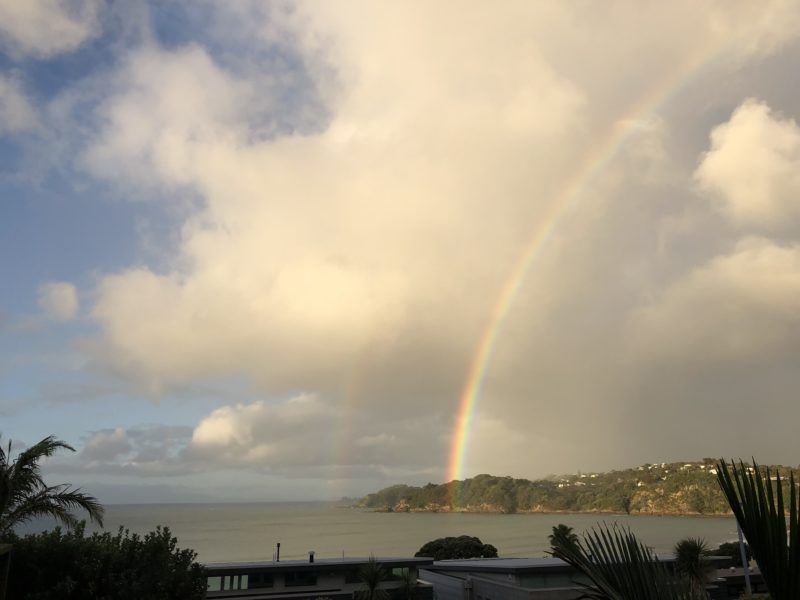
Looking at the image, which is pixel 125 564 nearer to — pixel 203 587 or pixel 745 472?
pixel 203 587

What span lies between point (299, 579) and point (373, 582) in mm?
5739

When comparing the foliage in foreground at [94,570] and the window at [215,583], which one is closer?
the foliage in foreground at [94,570]

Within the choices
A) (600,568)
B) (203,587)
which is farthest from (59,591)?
(600,568)

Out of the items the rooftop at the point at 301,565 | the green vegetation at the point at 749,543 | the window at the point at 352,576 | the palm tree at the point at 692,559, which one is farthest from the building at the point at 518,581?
the green vegetation at the point at 749,543

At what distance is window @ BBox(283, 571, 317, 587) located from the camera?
4169 centimetres

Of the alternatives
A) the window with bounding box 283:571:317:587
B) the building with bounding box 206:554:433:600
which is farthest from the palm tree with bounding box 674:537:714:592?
the window with bounding box 283:571:317:587

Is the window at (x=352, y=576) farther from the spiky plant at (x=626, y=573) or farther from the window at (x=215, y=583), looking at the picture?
the spiky plant at (x=626, y=573)

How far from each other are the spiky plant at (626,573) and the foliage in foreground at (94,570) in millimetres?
23694

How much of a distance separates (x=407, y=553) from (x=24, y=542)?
15098 centimetres

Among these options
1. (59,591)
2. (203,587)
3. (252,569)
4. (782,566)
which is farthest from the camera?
(252,569)

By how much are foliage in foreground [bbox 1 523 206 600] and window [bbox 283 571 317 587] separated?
1678 centimetres

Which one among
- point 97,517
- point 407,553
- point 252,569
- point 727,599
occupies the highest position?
point 97,517

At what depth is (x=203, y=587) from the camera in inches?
1069

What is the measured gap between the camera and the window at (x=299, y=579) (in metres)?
41.7
